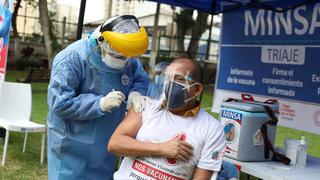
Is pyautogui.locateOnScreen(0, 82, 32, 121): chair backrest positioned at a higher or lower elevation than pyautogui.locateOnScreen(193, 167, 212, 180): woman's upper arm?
lower

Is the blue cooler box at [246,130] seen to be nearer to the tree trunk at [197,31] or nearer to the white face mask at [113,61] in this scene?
the white face mask at [113,61]

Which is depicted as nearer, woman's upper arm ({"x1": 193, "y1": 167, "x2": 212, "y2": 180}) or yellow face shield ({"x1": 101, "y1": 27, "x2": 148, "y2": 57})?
woman's upper arm ({"x1": 193, "y1": 167, "x2": 212, "y2": 180})

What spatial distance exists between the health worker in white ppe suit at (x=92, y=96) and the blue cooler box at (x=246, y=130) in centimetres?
64

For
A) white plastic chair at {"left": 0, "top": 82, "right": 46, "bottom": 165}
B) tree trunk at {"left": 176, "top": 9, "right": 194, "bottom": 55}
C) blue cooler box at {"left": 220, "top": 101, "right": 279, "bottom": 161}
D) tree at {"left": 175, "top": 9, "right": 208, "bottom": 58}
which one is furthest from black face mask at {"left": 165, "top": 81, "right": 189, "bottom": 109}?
tree trunk at {"left": 176, "top": 9, "right": 194, "bottom": 55}

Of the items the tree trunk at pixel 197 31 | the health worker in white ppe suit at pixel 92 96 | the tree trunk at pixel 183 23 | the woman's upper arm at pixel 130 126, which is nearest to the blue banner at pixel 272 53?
the health worker in white ppe suit at pixel 92 96

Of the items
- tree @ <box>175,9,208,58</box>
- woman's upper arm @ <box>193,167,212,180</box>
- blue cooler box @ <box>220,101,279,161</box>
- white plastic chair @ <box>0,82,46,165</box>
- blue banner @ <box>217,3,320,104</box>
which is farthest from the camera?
tree @ <box>175,9,208,58</box>

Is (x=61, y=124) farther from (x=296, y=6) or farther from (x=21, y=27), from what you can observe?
(x=21, y=27)

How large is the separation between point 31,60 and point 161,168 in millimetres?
15851

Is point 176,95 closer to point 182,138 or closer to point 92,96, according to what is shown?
point 182,138

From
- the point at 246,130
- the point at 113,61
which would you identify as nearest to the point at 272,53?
the point at 246,130

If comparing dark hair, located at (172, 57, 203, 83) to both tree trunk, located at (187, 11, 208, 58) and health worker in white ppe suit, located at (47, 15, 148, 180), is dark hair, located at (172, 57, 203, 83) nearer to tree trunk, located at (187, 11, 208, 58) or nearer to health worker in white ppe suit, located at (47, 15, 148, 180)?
health worker in white ppe suit, located at (47, 15, 148, 180)

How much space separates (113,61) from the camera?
2193 mm

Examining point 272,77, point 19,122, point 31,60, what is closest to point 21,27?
point 31,60

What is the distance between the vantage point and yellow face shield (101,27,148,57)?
80.1 inches
